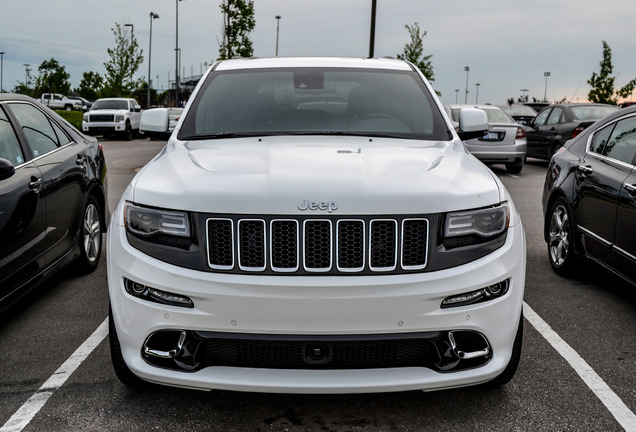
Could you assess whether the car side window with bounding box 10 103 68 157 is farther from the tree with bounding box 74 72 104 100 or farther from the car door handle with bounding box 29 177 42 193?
the tree with bounding box 74 72 104 100

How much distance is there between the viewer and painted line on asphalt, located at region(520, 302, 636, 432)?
3.44 meters

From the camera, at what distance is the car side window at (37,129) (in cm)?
526

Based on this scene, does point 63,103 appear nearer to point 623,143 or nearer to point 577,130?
point 577,130

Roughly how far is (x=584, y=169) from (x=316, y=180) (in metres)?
3.43

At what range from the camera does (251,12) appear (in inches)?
1531

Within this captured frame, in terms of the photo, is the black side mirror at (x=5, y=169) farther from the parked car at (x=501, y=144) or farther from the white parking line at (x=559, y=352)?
the parked car at (x=501, y=144)

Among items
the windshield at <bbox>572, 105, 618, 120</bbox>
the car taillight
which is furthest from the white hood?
the windshield at <bbox>572, 105, 618, 120</bbox>

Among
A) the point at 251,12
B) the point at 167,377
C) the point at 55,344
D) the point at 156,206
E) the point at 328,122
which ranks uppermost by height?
the point at 251,12

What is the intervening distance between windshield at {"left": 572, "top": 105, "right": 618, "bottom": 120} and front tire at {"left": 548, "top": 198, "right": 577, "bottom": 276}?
10.4m

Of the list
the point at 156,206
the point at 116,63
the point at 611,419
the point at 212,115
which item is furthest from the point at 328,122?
the point at 116,63

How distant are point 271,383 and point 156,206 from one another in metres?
0.93

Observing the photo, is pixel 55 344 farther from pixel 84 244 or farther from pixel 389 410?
pixel 389 410

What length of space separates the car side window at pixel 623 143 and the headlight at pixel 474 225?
2.42 metres

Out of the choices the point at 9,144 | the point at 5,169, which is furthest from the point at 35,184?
the point at 5,169
